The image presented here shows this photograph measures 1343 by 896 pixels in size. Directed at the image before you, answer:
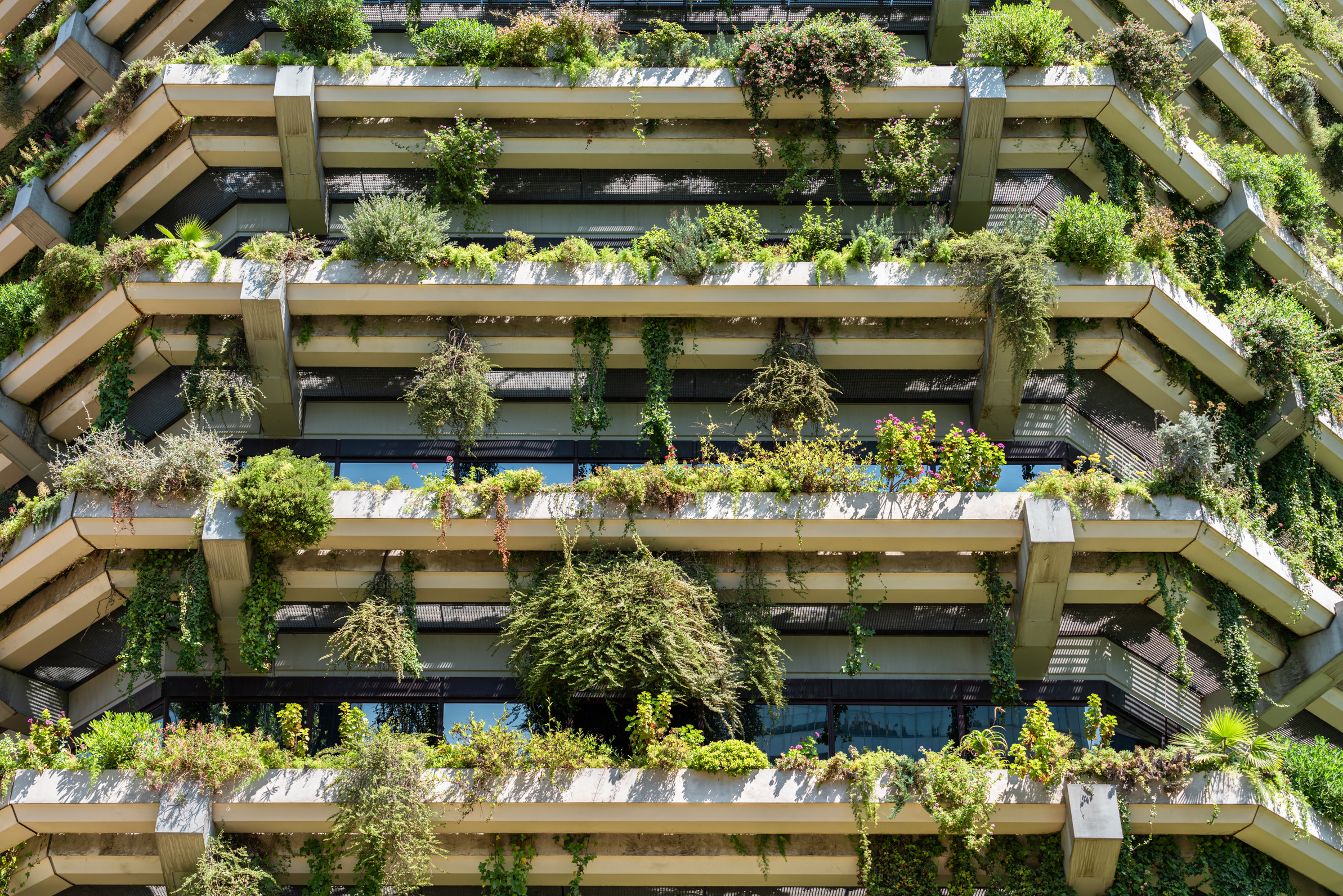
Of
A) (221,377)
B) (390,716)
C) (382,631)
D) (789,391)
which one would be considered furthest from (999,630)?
(221,377)

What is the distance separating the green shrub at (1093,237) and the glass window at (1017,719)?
7.52 m

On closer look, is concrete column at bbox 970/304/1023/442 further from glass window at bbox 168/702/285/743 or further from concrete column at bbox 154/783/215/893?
concrete column at bbox 154/783/215/893

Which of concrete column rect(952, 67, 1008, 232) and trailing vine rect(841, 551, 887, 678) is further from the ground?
concrete column rect(952, 67, 1008, 232)

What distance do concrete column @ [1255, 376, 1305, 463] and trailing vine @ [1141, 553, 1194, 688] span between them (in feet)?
11.6

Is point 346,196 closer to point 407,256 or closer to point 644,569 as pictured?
point 407,256

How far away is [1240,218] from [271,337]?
713 inches

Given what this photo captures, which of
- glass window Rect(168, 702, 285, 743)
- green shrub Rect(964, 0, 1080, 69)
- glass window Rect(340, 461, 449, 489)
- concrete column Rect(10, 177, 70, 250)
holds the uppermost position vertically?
green shrub Rect(964, 0, 1080, 69)

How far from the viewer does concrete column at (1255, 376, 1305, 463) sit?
828 inches

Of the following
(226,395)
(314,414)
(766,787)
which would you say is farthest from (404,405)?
(766,787)

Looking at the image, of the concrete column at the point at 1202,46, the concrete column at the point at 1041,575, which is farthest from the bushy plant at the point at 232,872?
the concrete column at the point at 1202,46

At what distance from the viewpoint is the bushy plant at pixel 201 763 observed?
56.3 feet

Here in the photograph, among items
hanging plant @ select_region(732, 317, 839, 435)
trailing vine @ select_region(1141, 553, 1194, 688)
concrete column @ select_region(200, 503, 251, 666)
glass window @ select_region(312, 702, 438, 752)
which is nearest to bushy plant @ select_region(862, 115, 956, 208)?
hanging plant @ select_region(732, 317, 839, 435)

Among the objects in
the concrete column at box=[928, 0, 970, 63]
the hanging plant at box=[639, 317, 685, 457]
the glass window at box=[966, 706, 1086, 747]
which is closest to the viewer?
the glass window at box=[966, 706, 1086, 747]

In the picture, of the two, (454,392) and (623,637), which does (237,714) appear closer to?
(454,392)
